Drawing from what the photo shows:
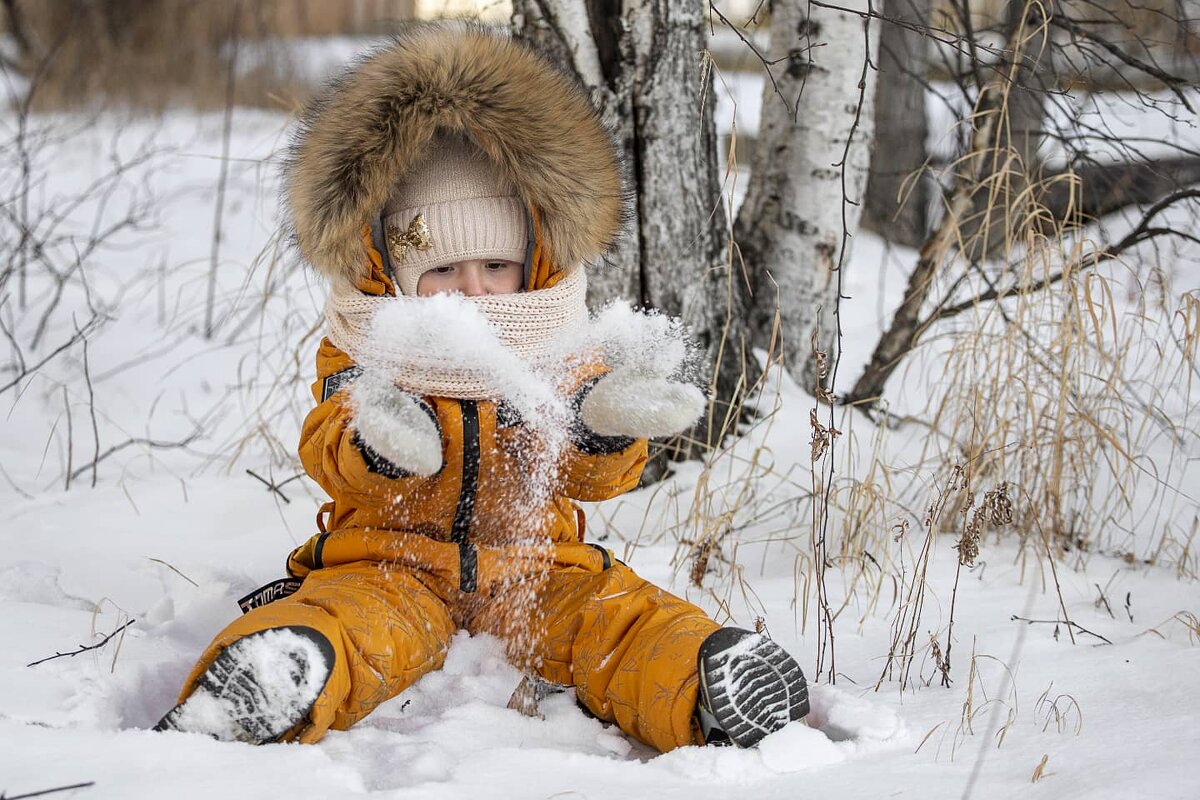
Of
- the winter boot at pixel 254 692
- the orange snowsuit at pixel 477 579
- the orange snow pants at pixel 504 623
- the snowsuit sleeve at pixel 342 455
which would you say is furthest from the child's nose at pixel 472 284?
the winter boot at pixel 254 692

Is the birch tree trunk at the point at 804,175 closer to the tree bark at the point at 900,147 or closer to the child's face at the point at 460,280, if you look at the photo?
the child's face at the point at 460,280

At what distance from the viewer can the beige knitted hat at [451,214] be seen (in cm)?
215

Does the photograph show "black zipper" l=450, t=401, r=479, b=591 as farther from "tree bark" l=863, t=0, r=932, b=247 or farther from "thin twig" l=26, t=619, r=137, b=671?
"tree bark" l=863, t=0, r=932, b=247

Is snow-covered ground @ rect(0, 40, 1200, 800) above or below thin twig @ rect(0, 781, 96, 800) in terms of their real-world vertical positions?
below

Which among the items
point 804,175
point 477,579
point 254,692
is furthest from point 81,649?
point 804,175

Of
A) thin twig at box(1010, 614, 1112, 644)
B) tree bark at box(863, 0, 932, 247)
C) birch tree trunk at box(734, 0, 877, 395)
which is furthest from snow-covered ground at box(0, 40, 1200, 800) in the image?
tree bark at box(863, 0, 932, 247)

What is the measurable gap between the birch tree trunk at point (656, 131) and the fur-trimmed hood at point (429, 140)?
54 centimetres

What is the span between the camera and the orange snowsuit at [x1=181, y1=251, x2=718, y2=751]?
1.84 m

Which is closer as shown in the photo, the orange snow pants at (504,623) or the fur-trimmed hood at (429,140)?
the orange snow pants at (504,623)

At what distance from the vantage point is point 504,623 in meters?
Result: 2.14

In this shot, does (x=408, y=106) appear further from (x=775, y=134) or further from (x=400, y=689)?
(x=775, y=134)

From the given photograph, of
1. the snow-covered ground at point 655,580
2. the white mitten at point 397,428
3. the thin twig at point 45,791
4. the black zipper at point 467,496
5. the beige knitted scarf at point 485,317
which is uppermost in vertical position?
the beige knitted scarf at point 485,317

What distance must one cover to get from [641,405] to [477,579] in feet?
1.75

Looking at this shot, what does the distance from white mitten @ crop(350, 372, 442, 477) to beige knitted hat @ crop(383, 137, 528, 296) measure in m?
0.43
